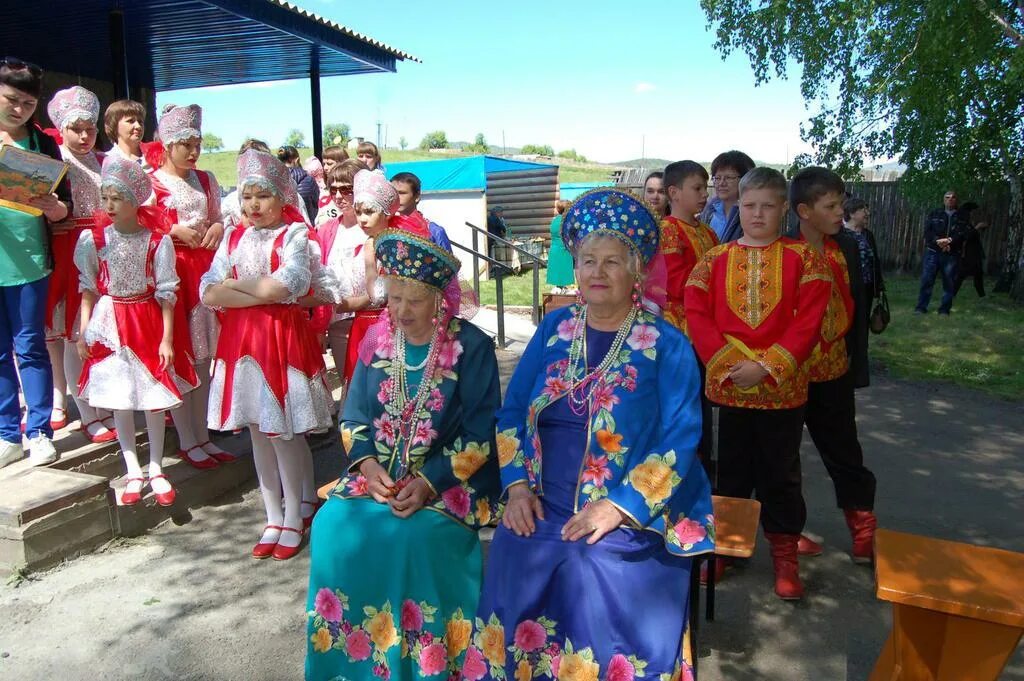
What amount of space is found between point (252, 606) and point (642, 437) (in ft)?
6.90

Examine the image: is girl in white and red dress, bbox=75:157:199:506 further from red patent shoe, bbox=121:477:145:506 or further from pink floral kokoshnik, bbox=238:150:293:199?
pink floral kokoshnik, bbox=238:150:293:199

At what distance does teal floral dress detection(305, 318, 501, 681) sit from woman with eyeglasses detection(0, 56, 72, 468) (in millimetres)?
2407

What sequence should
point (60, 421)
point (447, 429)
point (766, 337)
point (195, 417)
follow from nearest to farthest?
point (447, 429)
point (766, 337)
point (195, 417)
point (60, 421)

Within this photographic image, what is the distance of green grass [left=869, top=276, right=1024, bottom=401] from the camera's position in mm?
7934

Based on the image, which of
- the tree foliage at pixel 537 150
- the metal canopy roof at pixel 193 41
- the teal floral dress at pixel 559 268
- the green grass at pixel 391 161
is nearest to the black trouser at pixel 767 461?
the metal canopy roof at pixel 193 41

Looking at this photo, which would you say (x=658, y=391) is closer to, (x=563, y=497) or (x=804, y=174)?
(x=563, y=497)

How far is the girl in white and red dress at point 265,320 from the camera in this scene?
12.0 feet

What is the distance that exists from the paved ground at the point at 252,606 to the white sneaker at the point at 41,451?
673 millimetres

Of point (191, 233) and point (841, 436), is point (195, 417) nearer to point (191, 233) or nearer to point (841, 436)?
point (191, 233)

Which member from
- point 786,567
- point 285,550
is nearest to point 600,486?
point 786,567

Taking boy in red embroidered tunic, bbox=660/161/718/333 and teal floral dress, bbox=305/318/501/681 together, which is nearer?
teal floral dress, bbox=305/318/501/681

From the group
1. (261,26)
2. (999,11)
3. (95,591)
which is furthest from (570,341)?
(999,11)

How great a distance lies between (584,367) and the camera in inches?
104

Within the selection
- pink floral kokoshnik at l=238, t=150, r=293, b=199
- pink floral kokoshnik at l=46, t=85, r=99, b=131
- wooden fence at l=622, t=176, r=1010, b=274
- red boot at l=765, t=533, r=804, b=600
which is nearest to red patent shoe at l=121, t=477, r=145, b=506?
pink floral kokoshnik at l=238, t=150, r=293, b=199
